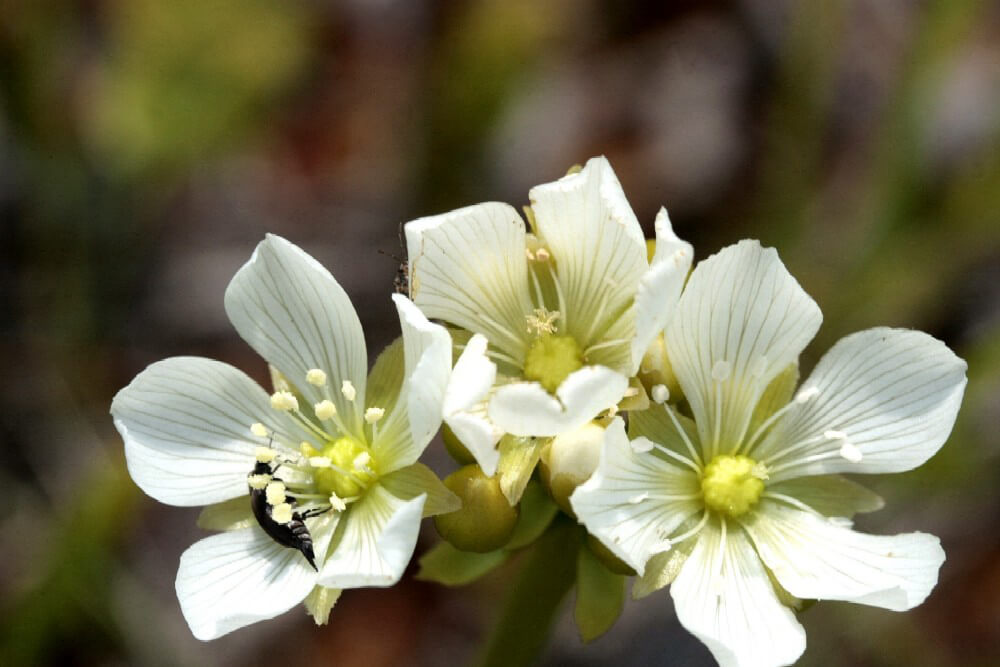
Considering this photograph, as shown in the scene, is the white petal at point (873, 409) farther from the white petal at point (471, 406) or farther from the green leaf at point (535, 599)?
the white petal at point (471, 406)

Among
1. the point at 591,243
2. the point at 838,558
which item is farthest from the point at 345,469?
the point at 838,558

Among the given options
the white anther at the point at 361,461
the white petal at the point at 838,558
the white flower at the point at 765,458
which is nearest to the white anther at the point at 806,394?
the white flower at the point at 765,458

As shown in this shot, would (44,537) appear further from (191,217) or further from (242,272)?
(242,272)

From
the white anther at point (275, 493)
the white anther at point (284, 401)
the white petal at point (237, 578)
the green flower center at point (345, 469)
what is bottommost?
the white petal at point (237, 578)

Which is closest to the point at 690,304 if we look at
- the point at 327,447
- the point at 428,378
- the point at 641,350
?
the point at 641,350

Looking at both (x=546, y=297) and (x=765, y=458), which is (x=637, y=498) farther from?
(x=546, y=297)

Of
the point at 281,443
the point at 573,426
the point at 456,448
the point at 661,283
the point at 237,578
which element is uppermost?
the point at 661,283
